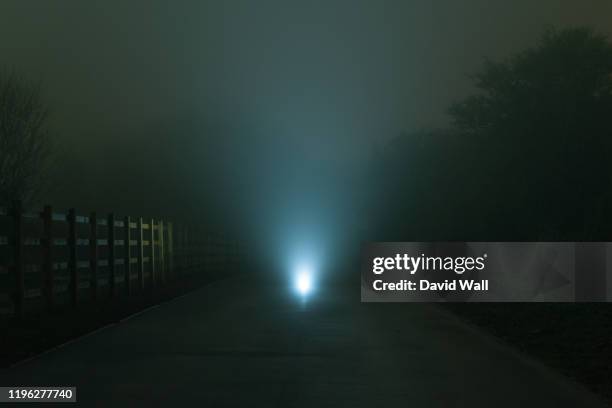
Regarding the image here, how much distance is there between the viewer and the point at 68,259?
64.5 ft

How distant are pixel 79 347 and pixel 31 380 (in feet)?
10.6

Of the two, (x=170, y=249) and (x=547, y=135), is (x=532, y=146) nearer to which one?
(x=547, y=135)

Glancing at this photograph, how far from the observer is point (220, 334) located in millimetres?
15016

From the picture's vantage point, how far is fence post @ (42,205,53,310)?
706 inches

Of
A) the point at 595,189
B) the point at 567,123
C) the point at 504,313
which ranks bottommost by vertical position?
the point at 504,313

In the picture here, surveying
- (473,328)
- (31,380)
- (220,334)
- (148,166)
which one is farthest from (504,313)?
(148,166)

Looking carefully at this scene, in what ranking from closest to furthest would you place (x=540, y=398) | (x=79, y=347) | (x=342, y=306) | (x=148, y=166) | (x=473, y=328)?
(x=540, y=398) → (x=79, y=347) → (x=473, y=328) → (x=342, y=306) → (x=148, y=166)

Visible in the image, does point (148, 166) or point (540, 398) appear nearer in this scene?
point (540, 398)

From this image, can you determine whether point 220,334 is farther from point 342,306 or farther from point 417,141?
point 417,141

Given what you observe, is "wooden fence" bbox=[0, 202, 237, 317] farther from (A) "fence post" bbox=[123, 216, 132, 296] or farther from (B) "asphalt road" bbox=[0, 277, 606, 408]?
(B) "asphalt road" bbox=[0, 277, 606, 408]

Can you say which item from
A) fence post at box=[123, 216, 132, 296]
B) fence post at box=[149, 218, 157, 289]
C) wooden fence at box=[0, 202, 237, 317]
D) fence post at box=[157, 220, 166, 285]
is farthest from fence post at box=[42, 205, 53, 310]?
fence post at box=[157, 220, 166, 285]
